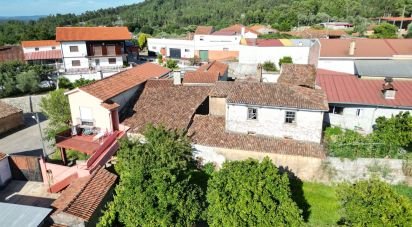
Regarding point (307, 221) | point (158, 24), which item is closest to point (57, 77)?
point (307, 221)

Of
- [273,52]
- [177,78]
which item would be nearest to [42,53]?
[177,78]

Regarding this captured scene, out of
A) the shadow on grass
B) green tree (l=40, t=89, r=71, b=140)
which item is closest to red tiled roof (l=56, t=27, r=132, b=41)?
green tree (l=40, t=89, r=71, b=140)

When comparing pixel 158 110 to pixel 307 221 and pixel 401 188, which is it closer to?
pixel 307 221

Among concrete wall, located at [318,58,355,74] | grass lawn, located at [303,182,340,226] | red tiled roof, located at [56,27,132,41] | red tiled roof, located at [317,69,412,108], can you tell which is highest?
red tiled roof, located at [56,27,132,41]

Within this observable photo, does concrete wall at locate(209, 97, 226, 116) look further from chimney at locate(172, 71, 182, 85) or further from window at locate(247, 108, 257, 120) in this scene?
chimney at locate(172, 71, 182, 85)

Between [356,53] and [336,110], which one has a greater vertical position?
[356,53]

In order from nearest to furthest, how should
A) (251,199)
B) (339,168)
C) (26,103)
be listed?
(251,199) < (339,168) < (26,103)

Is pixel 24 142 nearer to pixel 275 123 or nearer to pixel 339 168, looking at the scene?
pixel 275 123

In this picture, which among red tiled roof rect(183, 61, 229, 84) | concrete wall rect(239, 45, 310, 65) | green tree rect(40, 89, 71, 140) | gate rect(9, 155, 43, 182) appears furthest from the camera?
concrete wall rect(239, 45, 310, 65)
